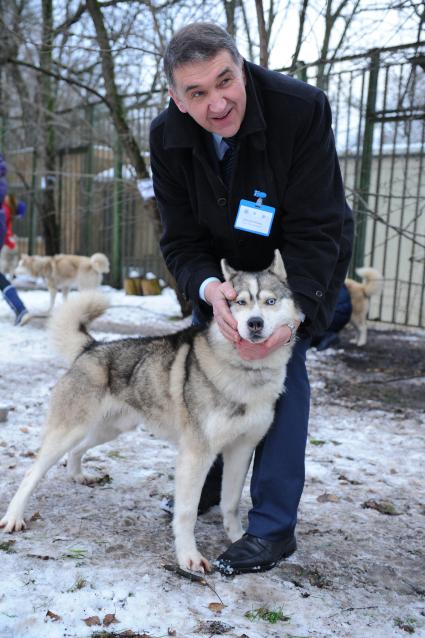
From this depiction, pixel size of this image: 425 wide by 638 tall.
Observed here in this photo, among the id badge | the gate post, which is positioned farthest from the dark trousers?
the gate post

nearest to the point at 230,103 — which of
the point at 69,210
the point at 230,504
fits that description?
the point at 230,504

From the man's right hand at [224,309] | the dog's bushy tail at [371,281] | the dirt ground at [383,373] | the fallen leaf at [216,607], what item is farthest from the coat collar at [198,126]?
the dog's bushy tail at [371,281]

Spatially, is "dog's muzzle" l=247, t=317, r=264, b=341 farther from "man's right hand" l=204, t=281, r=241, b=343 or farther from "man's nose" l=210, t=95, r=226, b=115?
"man's nose" l=210, t=95, r=226, b=115

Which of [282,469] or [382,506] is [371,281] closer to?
[382,506]

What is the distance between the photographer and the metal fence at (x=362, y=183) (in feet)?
23.3

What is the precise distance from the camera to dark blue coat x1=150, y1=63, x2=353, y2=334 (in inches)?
97.3

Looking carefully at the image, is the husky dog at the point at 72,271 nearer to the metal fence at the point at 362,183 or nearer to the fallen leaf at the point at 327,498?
the metal fence at the point at 362,183

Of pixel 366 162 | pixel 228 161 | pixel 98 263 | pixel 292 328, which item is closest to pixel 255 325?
pixel 292 328

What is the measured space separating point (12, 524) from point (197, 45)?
210 centimetres

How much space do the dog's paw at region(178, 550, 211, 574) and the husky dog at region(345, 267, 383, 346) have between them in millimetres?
5206

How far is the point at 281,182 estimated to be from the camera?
2555 mm

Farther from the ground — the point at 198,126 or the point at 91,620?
the point at 198,126

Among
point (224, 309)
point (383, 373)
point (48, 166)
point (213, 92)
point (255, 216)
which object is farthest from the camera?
point (48, 166)

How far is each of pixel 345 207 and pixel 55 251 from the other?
10921mm
